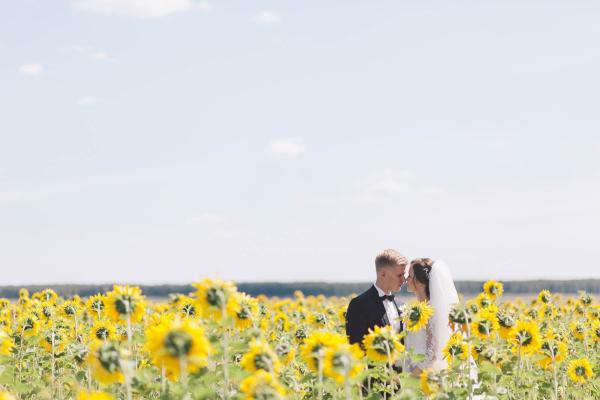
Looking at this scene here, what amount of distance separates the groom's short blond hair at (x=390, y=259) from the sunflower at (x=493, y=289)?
3.41 meters

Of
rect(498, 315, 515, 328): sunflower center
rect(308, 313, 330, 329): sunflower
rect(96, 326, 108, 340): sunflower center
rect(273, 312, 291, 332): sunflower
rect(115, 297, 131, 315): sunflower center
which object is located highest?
rect(115, 297, 131, 315): sunflower center

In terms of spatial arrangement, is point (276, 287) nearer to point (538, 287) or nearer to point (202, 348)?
point (538, 287)

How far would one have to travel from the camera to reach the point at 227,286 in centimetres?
466

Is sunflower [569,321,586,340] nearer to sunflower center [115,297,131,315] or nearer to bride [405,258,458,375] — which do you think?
bride [405,258,458,375]

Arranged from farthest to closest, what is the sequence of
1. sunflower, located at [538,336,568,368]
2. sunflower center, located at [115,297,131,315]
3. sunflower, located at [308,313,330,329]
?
sunflower, located at [308,313,330,329], sunflower, located at [538,336,568,368], sunflower center, located at [115,297,131,315]

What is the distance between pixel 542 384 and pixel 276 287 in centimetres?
5999

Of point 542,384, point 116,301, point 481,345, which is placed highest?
point 116,301

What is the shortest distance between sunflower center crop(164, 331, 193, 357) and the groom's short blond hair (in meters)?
5.54

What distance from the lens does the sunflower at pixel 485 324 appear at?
727cm

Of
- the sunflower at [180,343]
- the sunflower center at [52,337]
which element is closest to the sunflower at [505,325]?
the sunflower at [180,343]

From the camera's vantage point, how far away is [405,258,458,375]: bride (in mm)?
8781

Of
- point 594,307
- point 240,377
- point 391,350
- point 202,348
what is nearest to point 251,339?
point 240,377

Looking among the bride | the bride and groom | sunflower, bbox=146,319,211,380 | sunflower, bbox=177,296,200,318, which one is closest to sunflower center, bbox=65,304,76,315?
sunflower, bbox=177,296,200,318

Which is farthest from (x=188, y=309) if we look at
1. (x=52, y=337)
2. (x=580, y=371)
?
(x=580, y=371)
